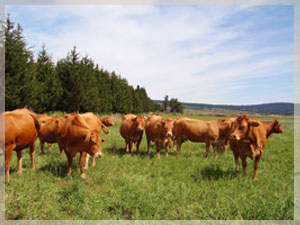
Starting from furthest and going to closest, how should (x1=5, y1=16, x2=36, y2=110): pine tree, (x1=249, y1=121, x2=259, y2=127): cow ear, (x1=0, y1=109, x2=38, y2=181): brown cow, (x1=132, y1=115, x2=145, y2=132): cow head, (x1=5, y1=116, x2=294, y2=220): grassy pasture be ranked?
(x1=5, y1=16, x2=36, y2=110): pine tree
(x1=132, y1=115, x2=145, y2=132): cow head
(x1=249, y1=121, x2=259, y2=127): cow ear
(x1=0, y1=109, x2=38, y2=181): brown cow
(x1=5, y1=116, x2=294, y2=220): grassy pasture

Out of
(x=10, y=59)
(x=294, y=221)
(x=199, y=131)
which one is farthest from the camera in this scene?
(x=10, y=59)

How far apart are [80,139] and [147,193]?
94.2 inches

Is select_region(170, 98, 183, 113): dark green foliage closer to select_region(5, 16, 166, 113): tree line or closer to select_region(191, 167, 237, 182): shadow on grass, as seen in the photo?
select_region(5, 16, 166, 113): tree line

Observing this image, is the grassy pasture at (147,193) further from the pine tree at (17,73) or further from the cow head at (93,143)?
the pine tree at (17,73)

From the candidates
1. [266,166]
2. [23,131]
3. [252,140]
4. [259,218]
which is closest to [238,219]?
[259,218]

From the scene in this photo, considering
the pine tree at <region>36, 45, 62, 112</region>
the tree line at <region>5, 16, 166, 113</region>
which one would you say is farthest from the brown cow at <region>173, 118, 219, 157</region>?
the pine tree at <region>36, 45, 62, 112</region>

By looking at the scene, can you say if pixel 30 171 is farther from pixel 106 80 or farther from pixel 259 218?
pixel 106 80

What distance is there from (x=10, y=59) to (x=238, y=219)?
19137 millimetres

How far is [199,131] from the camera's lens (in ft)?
30.8

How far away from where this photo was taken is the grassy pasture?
388cm

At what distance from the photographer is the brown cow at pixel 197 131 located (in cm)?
924

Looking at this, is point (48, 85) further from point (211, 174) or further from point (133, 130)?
point (211, 174)

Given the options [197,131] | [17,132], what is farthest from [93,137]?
[197,131]

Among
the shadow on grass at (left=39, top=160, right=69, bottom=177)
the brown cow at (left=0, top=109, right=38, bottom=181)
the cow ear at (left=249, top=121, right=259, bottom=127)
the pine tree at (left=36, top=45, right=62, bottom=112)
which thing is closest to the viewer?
the brown cow at (left=0, top=109, right=38, bottom=181)
